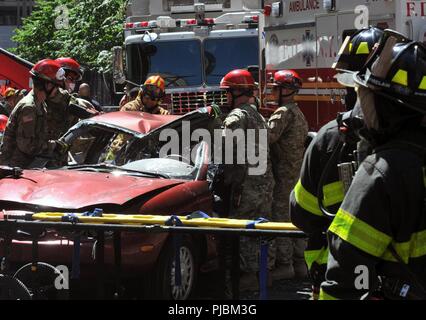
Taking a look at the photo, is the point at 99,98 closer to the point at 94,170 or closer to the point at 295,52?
the point at 295,52

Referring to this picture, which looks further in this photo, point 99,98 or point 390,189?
point 99,98

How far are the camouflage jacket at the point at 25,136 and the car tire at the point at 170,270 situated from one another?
8.05 feet

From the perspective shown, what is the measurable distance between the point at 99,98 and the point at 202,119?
76.3ft

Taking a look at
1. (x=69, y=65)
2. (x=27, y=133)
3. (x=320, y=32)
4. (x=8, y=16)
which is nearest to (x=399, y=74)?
(x=27, y=133)

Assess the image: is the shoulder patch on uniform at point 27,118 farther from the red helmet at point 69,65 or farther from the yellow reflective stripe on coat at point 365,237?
the yellow reflective stripe on coat at point 365,237

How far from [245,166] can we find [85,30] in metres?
21.5

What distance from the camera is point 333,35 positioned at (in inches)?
393

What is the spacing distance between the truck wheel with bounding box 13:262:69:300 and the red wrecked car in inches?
6.0

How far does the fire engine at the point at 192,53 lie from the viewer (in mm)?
14109

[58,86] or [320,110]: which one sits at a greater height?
[58,86]

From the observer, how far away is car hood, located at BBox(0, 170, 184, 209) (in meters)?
5.97
